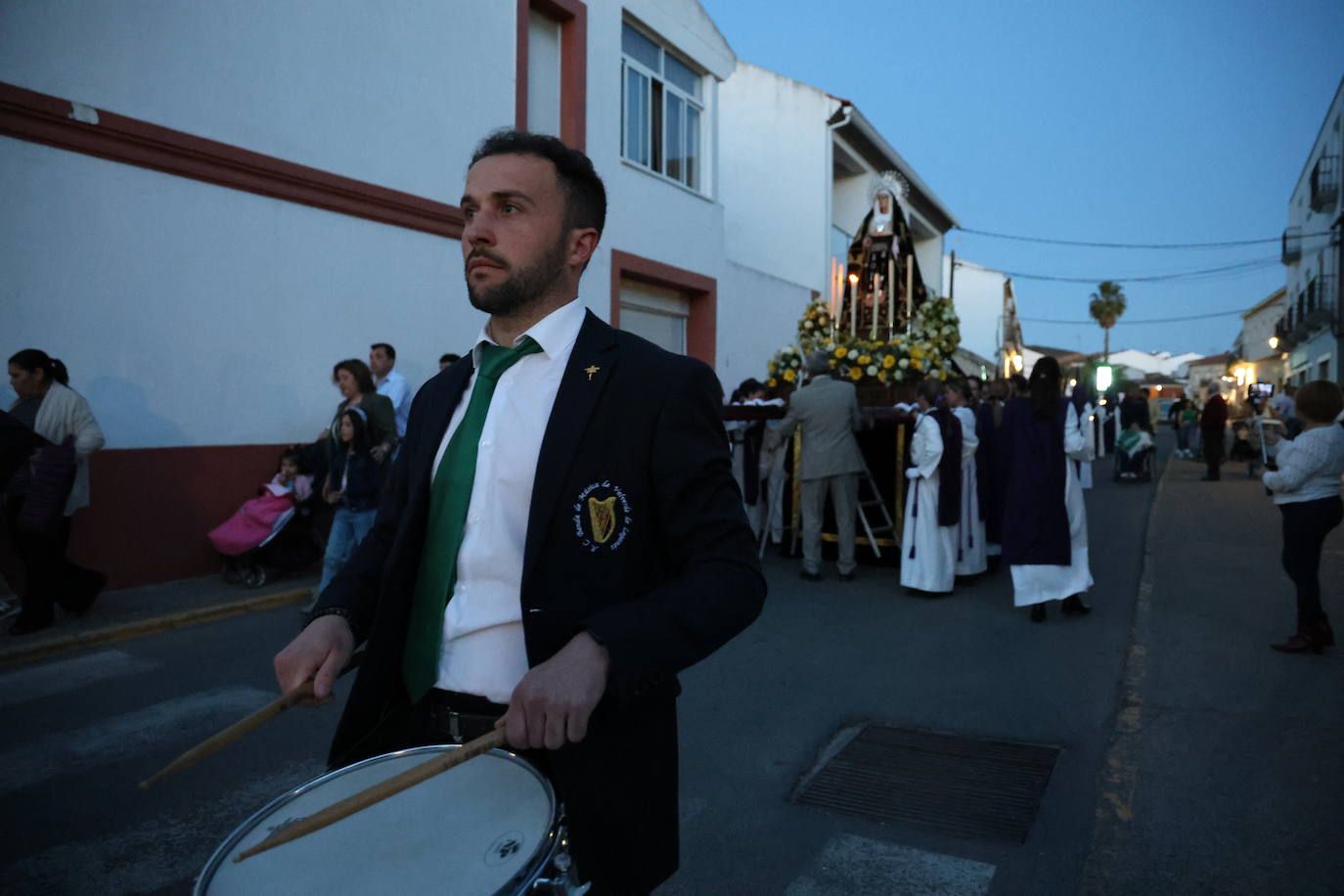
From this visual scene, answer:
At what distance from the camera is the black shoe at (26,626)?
623 cm

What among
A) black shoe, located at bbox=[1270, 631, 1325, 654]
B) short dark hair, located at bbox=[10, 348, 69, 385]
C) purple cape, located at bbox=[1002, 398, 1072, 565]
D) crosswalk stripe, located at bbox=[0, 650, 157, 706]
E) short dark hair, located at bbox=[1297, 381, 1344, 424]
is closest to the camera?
crosswalk stripe, located at bbox=[0, 650, 157, 706]

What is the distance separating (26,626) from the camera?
6.27m

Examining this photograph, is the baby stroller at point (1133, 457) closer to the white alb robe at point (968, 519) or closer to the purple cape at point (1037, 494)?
the white alb robe at point (968, 519)

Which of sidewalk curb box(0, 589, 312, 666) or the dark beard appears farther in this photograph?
sidewalk curb box(0, 589, 312, 666)

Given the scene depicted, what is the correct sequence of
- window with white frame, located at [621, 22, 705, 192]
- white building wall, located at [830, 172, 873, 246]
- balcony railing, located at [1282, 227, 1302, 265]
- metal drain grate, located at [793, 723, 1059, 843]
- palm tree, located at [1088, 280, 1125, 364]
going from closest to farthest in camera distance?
metal drain grate, located at [793, 723, 1059, 843]
window with white frame, located at [621, 22, 705, 192]
white building wall, located at [830, 172, 873, 246]
balcony railing, located at [1282, 227, 1302, 265]
palm tree, located at [1088, 280, 1125, 364]

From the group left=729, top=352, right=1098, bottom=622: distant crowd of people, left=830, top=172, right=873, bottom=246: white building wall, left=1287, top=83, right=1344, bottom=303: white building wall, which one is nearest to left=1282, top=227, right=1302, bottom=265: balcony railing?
left=1287, top=83, right=1344, bottom=303: white building wall

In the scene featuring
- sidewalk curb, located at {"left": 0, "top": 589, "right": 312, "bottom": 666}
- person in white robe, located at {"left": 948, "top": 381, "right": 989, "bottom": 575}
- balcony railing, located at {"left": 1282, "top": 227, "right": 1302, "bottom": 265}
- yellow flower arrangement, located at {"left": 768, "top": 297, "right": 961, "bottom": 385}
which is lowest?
sidewalk curb, located at {"left": 0, "top": 589, "right": 312, "bottom": 666}

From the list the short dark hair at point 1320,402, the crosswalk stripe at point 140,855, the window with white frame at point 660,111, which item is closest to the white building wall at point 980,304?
the window with white frame at point 660,111

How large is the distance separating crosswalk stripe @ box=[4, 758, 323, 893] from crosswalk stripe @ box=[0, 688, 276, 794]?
711 mm

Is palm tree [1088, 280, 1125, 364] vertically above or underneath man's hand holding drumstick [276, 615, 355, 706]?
above

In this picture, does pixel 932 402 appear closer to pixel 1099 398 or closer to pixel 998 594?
pixel 998 594

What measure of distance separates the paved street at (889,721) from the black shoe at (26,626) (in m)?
0.58

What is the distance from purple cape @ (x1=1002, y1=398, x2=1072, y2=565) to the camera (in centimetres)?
677

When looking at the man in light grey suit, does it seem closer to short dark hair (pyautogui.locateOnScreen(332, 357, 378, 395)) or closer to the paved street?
the paved street
